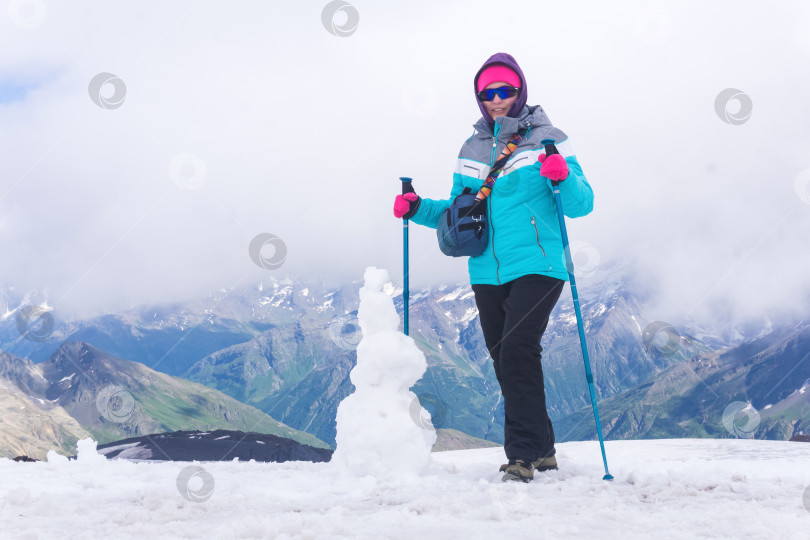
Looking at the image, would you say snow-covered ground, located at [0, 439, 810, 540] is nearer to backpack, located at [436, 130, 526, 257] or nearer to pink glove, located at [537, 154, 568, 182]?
backpack, located at [436, 130, 526, 257]

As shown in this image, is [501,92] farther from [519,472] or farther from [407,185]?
[519,472]

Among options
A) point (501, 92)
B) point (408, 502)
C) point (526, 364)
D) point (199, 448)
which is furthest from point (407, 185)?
point (199, 448)

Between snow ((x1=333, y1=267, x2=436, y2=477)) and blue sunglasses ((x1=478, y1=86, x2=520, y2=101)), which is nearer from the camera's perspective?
snow ((x1=333, y1=267, x2=436, y2=477))

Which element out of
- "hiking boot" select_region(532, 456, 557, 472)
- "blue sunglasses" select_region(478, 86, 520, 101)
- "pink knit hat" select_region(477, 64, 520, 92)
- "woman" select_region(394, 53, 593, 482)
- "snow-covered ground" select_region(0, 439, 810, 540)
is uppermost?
"pink knit hat" select_region(477, 64, 520, 92)

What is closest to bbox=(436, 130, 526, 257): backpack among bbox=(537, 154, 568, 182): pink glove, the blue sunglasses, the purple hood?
the purple hood

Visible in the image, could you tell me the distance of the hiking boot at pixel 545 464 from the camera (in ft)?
17.7

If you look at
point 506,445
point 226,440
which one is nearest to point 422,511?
point 506,445

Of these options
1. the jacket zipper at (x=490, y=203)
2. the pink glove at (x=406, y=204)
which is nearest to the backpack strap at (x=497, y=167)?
the jacket zipper at (x=490, y=203)

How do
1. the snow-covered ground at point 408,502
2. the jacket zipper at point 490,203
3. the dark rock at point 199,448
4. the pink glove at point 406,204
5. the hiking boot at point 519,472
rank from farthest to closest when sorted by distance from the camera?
1. the dark rock at point 199,448
2. the pink glove at point 406,204
3. the jacket zipper at point 490,203
4. the hiking boot at point 519,472
5. the snow-covered ground at point 408,502

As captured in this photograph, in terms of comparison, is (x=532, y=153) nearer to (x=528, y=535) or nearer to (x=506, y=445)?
(x=506, y=445)

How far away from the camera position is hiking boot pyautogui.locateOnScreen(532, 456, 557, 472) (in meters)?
5.41

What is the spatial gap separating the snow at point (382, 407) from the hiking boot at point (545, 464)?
102 cm

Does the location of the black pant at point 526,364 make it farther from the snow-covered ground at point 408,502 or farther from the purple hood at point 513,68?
the purple hood at point 513,68

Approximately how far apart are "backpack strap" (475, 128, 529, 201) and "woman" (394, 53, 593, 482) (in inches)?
2.0
